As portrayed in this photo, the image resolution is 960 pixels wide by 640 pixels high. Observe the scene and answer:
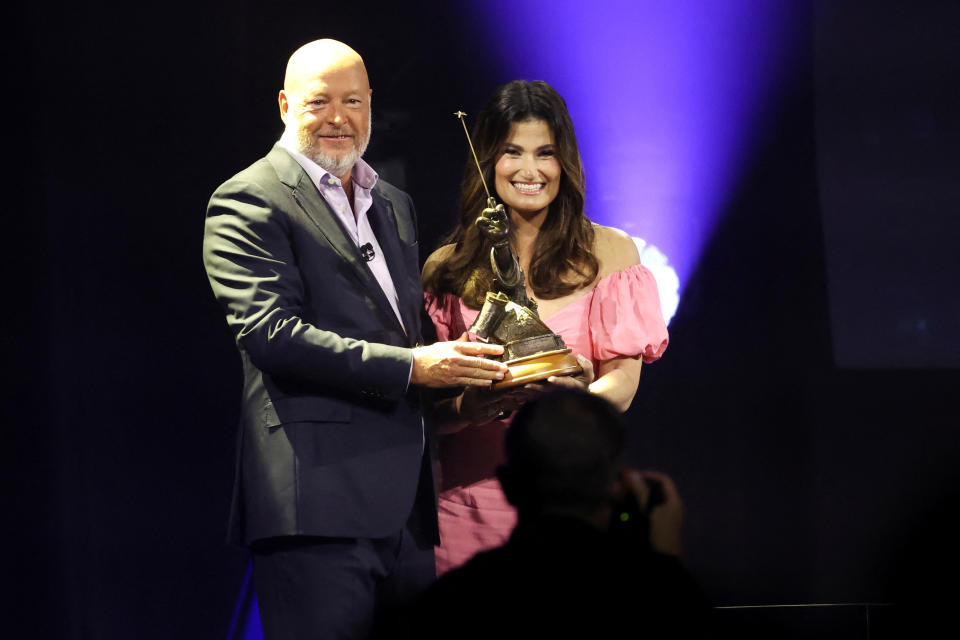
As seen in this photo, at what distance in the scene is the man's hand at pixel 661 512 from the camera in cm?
185

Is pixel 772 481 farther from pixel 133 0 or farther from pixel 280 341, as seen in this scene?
pixel 133 0

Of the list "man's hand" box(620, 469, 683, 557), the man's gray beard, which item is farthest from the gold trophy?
"man's hand" box(620, 469, 683, 557)

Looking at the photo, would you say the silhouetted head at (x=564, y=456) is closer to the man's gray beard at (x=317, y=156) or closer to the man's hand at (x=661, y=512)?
the man's hand at (x=661, y=512)

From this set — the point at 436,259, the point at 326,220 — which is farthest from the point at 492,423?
the point at 326,220

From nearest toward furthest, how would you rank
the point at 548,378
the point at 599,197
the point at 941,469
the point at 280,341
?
the point at 280,341 < the point at 548,378 < the point at 599,197 < the point at 941,469

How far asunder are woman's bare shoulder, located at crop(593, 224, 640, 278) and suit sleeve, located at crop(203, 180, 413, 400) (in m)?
0.92

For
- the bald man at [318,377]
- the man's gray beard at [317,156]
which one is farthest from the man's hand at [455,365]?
the man's gray beard at [317,156]

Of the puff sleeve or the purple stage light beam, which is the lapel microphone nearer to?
the puff sleeve

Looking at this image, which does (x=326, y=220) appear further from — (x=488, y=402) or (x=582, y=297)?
(x=582, y=297)

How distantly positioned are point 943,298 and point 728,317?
83 centimetres

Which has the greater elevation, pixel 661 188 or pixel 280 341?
pixel 661 188

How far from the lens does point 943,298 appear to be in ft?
13.3

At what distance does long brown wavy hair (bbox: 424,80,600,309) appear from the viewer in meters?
3.15

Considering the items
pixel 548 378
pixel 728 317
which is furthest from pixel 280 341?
pixel 728 317
